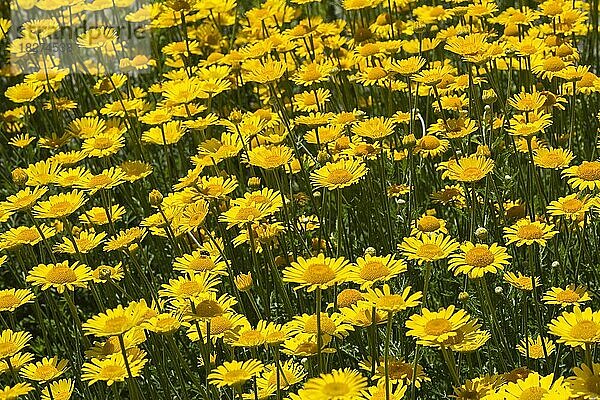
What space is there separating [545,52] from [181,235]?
1.51 m

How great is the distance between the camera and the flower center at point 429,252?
2.12 m

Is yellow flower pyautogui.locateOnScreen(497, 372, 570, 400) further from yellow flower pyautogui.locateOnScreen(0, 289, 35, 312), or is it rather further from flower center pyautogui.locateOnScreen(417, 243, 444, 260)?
yellow flower pyautogui.locateOnScreen(0, 289, 35, 312)

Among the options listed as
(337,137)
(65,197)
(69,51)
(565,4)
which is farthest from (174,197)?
(69,51)

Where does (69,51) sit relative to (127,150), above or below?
above

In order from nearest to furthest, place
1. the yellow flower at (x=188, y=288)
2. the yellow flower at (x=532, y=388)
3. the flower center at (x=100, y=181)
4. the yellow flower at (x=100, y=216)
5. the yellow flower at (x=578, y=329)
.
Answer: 1. the yellow flower at (x=532, y=388)
2. the yellow flower at (x=578, y=329)
3. the yellow flower at (x=188, y=288)
4. the flower center at (x=100, y=181)
5. the yellow flower at (x=100, y=216)

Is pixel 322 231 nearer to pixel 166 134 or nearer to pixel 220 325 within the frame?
pixel 166 134

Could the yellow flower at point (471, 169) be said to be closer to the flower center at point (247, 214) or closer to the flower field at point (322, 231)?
the flower field at point (322, 231)

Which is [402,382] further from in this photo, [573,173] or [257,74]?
[257,74]

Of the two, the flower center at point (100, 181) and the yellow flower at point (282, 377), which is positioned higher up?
the flower center at point (100, 181)

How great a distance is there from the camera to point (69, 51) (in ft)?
15.7

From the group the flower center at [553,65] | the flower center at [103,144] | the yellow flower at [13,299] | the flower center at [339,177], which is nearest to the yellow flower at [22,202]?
the yellow flower at [13,299]

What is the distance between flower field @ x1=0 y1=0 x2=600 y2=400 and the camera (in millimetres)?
2088

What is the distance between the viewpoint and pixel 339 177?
2.47m

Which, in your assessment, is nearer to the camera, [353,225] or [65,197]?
[65,197]
